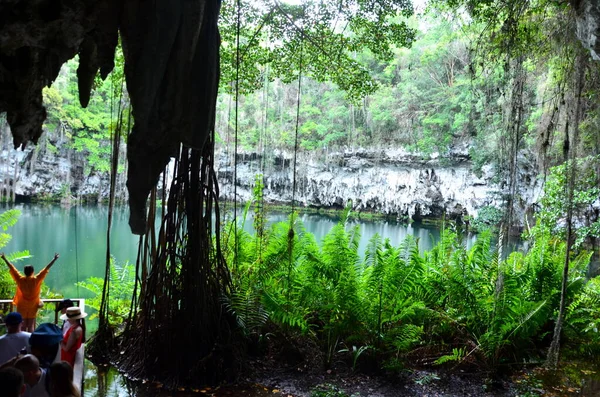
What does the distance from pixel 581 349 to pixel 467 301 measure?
144cm

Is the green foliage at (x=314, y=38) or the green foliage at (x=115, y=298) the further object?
the green foliage at (x=314, y=38)

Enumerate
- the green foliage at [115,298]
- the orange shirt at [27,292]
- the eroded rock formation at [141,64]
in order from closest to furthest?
the eroded rock formation at [141,64] < the orange shirt at [27,292] < the green foliage at [115,298]

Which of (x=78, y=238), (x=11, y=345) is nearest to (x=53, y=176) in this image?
(x=78, y=238)

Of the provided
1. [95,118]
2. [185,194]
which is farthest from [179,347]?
[95,118]

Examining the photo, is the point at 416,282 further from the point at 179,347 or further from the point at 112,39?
the point at 112,39

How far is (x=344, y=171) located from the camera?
31.6 metres

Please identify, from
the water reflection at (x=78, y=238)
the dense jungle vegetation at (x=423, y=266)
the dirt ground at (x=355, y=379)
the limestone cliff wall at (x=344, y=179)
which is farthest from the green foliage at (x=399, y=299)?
the limestone cliff wall at (x=344, y=179)

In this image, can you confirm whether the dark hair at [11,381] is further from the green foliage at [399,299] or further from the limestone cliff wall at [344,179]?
the limestone cliff wall at [344,179]

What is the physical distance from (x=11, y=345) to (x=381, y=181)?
94.2ft

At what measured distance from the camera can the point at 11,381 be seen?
1642 mm

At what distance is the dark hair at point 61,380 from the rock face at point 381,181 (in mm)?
23329

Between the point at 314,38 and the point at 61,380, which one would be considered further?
the point at 314,38

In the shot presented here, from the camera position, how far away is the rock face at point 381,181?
88.2 ft

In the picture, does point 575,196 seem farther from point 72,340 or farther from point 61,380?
point 61,380
